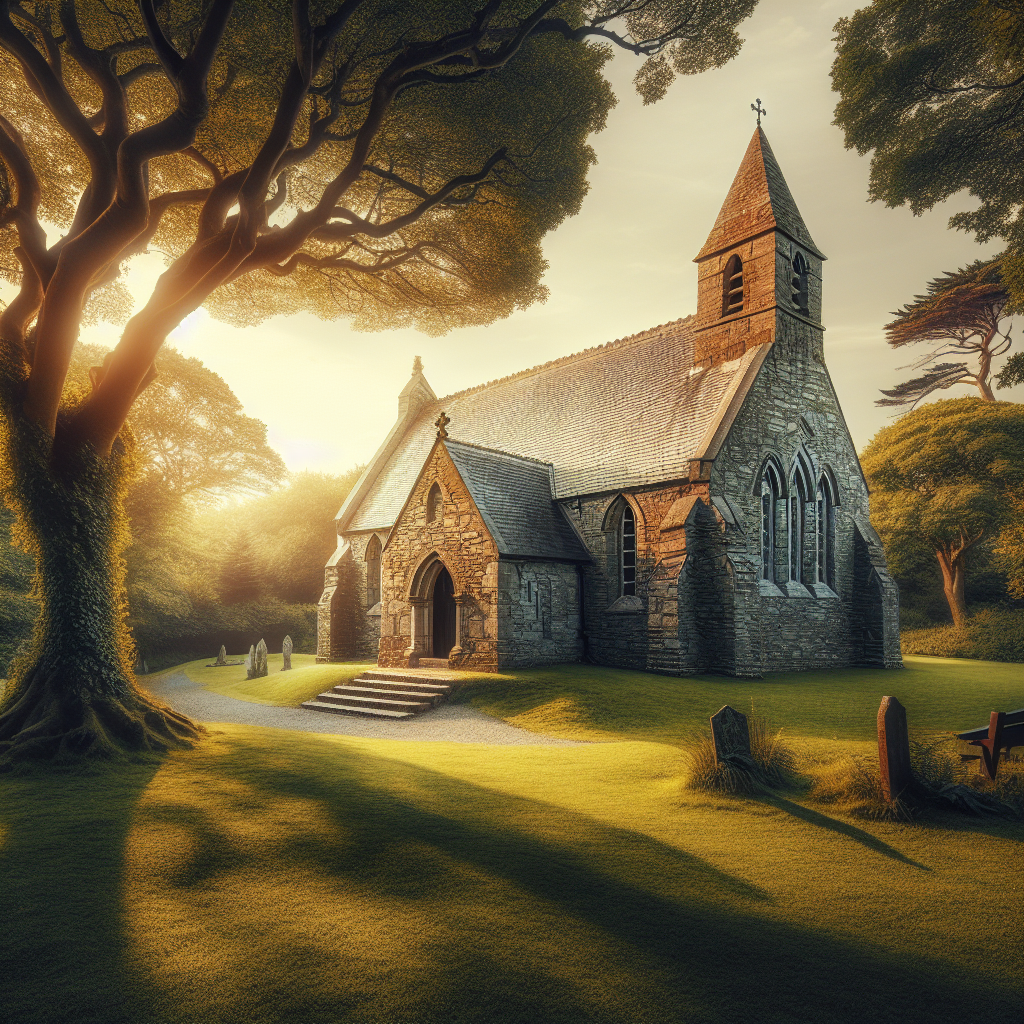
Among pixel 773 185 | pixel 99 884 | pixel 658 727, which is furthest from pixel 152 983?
pixel 773 185

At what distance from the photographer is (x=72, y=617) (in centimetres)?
956

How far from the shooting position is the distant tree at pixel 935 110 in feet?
37.3

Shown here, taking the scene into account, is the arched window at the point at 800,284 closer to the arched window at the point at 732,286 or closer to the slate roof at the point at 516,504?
the arched window at the point at 732,286

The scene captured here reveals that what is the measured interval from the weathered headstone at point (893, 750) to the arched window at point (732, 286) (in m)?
16.8

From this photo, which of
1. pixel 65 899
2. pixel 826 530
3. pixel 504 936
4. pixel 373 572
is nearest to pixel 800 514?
pixel 826 530

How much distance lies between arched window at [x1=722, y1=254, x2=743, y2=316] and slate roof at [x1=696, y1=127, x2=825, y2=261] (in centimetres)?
64

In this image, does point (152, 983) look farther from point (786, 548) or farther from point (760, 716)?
point (786, 548)

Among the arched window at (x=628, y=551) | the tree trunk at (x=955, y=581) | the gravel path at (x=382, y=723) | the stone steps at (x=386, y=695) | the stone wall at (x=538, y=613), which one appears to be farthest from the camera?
the tree trunk at (x=955, y=581)

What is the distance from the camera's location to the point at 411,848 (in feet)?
19.2

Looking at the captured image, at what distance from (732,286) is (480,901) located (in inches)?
819

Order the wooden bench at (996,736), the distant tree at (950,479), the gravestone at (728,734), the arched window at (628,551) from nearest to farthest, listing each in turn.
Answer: the wooden bench at (996,736) < the gravestone at (728,734) < the arched window at (628,551) < the distant tree at (950,479)

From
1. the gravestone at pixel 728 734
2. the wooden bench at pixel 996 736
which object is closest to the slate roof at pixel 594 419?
the gravestone at pixel 728 734

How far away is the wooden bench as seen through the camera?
7562mm

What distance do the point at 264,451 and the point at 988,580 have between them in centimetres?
3944
